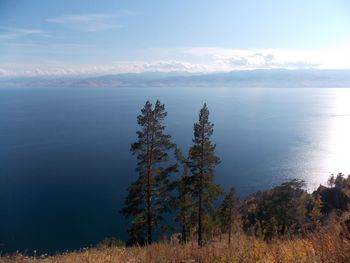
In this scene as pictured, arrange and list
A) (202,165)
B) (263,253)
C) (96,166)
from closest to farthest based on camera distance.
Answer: (263,253), (202,165), (96,166)

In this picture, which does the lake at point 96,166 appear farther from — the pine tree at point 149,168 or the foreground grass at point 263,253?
the foreground grass at point 263,253

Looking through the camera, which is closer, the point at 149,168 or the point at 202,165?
the point at 202,165

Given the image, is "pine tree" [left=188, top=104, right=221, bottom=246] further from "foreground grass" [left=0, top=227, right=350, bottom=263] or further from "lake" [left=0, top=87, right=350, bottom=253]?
"lake" [left=0, top=87, right=350, bottom=253]

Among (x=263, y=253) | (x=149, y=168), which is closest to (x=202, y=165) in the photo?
(x=149, y=168)

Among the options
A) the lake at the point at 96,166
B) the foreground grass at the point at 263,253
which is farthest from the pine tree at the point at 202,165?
the lake at the point at 96,166

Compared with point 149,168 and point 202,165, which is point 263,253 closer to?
point 202,165

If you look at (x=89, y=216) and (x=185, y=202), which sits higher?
(x=185, y=202)

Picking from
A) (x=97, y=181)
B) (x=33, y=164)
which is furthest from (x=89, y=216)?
(x=33, y=164)

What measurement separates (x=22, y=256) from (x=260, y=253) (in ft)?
14.4

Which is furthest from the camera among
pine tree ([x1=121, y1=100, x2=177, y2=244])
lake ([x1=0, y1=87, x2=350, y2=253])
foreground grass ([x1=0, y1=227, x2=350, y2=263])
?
lake ([x1=0, y1=87, x2=350, y2=253])

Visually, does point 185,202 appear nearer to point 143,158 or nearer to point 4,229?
point 143,158

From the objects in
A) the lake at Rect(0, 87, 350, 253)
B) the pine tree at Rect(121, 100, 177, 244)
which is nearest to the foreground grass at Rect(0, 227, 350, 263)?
the pine tree at Rect(121, 100, 177, 244)

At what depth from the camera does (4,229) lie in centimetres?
4753

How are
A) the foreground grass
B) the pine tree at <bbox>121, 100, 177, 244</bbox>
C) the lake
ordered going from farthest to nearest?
1. the lake
2. the pine tree at <bbox>121, 100, 177, 244</bbox>
3. the foreground grass
